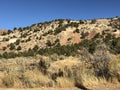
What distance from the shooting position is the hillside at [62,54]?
14117 millimetres

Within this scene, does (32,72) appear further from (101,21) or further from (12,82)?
(101,21)

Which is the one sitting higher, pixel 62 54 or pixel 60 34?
pixel 60 34

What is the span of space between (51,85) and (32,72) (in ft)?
6.58

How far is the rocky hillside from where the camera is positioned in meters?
61.2

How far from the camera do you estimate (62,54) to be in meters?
43.8

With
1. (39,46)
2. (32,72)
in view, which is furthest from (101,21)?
(32,72)

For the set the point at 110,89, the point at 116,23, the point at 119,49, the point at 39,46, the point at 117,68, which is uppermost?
the point at 116,23

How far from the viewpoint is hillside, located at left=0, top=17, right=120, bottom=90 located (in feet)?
46.3

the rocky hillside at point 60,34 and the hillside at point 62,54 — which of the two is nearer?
the hillside at point 62,54

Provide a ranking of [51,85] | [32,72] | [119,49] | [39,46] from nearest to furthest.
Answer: [51,85] < [32,72] < [119,49] < [39,46]

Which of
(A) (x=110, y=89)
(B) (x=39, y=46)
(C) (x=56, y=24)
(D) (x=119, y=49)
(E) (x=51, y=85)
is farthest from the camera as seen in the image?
(C) (x=56, y=24)

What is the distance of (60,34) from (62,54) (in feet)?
72.0

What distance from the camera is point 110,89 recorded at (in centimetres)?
1268

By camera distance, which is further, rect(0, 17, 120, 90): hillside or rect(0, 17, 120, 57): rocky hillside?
rect(0, 17, 120, 57): rocky hillside
